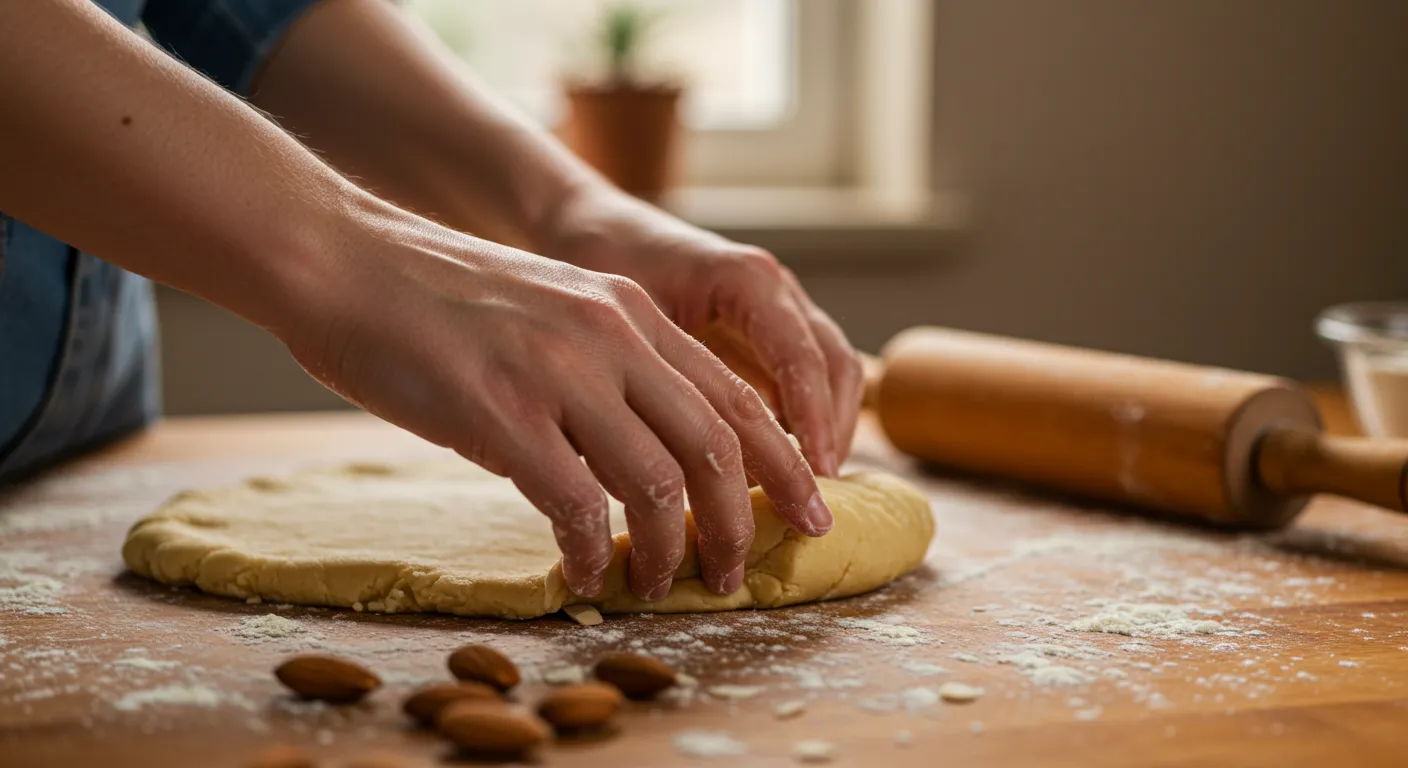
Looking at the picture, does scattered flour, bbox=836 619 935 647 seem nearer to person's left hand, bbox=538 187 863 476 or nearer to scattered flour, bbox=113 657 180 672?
person's left hand, bbox=538 187 863 476

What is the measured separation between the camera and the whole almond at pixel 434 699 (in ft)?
2.35

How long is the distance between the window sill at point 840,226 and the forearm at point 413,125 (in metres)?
1.00

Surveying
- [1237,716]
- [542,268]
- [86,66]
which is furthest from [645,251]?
[1237,716]

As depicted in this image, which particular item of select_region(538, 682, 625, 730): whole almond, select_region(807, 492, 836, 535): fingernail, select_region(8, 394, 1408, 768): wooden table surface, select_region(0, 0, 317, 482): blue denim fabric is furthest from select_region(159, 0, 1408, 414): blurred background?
select_region(538, 682, 625, 730): whole almond

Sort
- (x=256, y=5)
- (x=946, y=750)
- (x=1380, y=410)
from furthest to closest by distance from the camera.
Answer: (x=1380, y=410) → (x=256, y=5) → (x=946, y=750)

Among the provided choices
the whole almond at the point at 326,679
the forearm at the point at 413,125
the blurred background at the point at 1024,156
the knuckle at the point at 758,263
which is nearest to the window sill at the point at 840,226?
the blurred background at the point at 1024,156

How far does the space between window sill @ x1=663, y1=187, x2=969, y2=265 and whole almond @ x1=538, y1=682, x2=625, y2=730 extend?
165 cm

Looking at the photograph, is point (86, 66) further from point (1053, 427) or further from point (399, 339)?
point (1053, 427)

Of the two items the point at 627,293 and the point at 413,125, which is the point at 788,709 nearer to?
the point at 627,293

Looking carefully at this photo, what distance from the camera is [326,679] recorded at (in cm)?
74

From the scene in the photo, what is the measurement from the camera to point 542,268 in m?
0.82

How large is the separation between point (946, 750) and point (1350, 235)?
224 centimetres

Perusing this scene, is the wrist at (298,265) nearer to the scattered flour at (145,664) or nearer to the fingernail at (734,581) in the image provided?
the scattered flour at (145,664)

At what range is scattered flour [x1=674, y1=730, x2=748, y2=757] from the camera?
0.69m
